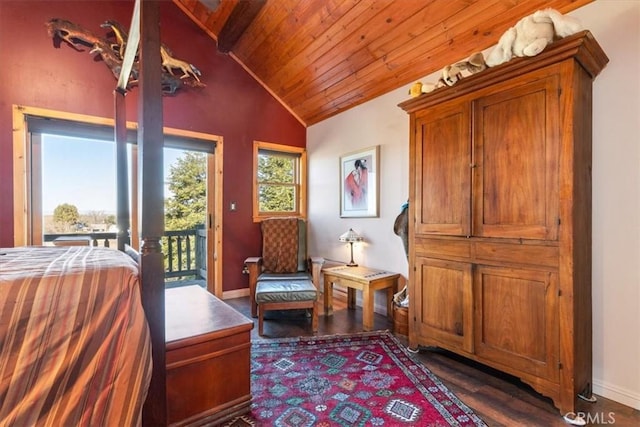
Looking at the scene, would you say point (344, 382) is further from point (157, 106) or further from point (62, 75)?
point (62, 75)

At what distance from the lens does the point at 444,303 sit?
2148mm

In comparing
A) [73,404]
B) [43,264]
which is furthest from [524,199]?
[43,264]

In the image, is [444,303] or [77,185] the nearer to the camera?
[444,303]

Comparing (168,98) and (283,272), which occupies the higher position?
(168,98)

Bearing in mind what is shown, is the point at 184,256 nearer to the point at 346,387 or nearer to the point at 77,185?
the point at 77,185

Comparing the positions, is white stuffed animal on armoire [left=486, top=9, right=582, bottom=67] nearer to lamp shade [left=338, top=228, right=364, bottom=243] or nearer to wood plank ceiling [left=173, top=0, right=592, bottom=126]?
wood plank ceiling [left=173, top=0, right=592, bottom=126]

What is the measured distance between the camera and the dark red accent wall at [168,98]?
2719mm

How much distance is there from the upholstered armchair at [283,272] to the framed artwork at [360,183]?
26.2 inches

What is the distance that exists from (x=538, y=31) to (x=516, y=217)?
102 centimetres

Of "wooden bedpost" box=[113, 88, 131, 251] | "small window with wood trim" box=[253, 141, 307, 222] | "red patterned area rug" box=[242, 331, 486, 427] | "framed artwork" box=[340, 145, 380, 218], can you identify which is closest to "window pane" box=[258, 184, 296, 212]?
"small window with wood trim" box=[253, 141, 307, 222]

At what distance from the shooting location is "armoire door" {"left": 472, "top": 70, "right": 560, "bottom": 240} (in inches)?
64.0

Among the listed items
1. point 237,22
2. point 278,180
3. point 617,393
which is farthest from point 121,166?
point 617,393

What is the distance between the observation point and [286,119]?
438 cm

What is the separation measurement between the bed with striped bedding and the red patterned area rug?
79 centimetres
